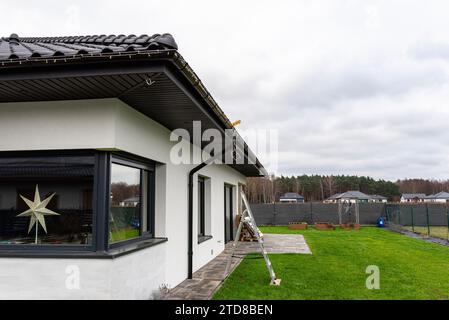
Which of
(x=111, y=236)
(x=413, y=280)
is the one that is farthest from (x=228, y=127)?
(x=413, y=280)

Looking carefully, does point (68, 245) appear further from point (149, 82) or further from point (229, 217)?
point (229, 217)

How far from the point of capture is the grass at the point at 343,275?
5.84 m

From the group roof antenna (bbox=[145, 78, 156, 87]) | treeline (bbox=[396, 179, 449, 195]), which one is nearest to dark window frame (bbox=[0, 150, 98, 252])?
roof antenna (bbox=[145, 78, 156, 87])

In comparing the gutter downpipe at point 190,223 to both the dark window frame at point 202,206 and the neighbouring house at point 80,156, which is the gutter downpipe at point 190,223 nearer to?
the dark window frame at point 202,206

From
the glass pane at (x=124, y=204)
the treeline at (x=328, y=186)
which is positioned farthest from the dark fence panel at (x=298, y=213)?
the treeline at (x=328, y=186)

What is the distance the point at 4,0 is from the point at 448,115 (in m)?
35.0

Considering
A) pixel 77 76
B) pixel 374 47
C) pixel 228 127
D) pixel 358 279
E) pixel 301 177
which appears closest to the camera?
pixel 77 76

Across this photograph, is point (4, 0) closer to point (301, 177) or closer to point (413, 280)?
point (413, 280)

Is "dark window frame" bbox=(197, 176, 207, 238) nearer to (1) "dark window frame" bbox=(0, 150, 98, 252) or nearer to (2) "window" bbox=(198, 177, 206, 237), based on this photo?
(2) "window" bbox=(198, 177, 206, 237)

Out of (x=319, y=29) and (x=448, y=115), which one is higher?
(x=448, y=115)

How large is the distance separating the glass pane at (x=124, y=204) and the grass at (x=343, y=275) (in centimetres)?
184

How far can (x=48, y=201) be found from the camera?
4199mm

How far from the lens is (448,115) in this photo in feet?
103
